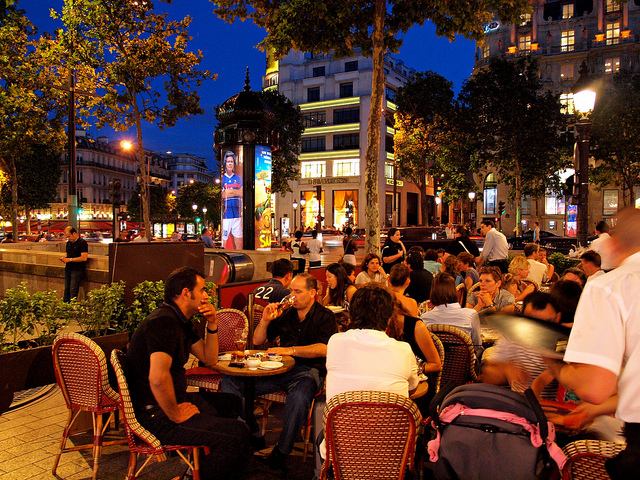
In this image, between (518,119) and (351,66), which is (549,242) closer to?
(518,119)

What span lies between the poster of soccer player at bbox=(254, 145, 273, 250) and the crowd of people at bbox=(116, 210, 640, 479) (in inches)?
407

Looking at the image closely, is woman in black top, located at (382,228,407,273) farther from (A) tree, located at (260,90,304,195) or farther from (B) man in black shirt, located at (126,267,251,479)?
(A) tree, located at (260,90,304,195)

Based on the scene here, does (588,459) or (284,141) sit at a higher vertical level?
(284,141)

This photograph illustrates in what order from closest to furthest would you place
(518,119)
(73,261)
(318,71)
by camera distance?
(73,261) < (518,119) < (318,71)

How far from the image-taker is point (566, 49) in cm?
5700

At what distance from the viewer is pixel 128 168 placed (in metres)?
123

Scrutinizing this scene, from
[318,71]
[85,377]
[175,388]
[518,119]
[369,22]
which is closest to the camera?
[175,388]

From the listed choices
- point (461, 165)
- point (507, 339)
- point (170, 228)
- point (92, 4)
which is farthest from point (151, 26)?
point (170, 228)

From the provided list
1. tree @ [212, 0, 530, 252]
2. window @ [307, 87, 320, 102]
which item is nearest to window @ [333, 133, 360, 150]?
window @ [307, 87, 320, 102]

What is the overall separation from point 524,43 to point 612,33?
27.4 feet

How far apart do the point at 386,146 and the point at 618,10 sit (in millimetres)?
27074

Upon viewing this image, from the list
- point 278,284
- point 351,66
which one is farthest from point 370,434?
point 351,66

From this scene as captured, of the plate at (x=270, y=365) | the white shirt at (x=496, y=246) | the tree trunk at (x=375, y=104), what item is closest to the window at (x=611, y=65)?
the tree trunk at (x=375, y=104)

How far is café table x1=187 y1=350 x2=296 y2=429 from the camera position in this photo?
4.61m
